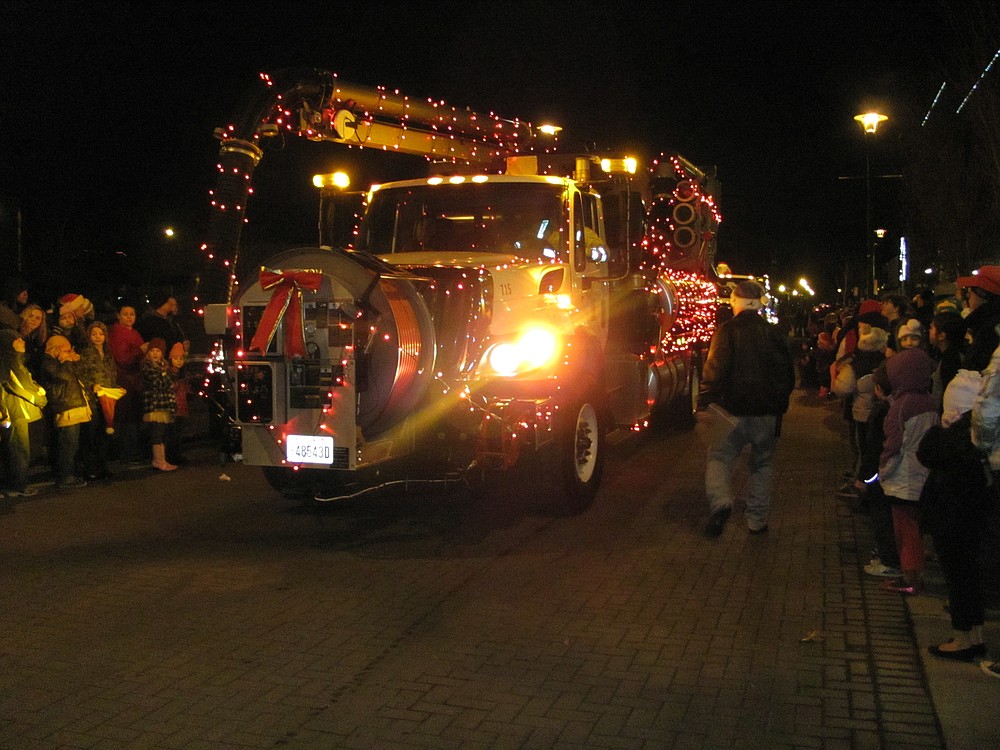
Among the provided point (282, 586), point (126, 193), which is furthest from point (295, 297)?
point (126, 193)

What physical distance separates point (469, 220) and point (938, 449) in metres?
5.68

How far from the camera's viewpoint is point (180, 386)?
1231cm

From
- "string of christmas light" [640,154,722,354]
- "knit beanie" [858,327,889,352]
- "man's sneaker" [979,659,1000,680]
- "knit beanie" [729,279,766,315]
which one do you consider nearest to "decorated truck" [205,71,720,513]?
"string of christmas light" [640,154,722,354]

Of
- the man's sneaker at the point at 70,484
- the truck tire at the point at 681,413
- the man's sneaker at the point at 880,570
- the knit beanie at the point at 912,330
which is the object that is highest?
the knit beanie at the point at 912,330

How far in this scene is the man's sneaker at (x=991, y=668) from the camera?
536 centimetres

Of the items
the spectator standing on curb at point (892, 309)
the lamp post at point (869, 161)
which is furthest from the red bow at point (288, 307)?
the lamp post at point (869, 161)

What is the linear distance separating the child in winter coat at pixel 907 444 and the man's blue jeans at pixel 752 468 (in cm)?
190

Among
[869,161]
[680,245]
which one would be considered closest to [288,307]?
[680,245]

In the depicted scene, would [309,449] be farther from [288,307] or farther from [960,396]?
[960,396]

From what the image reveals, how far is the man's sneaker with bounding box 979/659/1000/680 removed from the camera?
17.6 ft

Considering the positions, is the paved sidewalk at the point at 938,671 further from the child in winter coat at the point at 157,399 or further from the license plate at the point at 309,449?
the child in winter coat at the point at 157,399

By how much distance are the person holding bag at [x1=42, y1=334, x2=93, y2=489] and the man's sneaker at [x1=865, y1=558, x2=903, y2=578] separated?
7.74 metres

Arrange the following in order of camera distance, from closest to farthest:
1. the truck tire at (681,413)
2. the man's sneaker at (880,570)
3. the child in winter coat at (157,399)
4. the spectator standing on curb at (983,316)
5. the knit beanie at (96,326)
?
the spectator standing on curb at (983,316), the man's sneaker at (880,570), the knit beanie at (96,326), the child in winter coat at (157,399), the truck tire at (681,413)

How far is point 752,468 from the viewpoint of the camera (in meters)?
8.80
